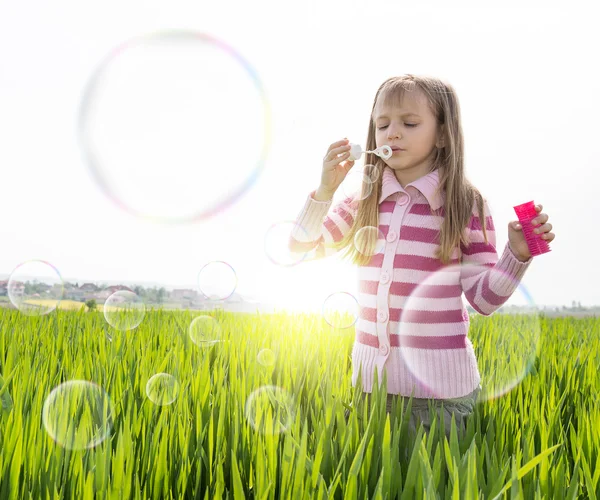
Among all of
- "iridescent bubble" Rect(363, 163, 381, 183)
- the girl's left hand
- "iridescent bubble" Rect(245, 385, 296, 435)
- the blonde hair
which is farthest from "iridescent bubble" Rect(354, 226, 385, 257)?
"iridescent bubble" Rect(245, 385, 296, 435)

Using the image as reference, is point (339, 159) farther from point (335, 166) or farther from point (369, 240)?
point (369, 240)

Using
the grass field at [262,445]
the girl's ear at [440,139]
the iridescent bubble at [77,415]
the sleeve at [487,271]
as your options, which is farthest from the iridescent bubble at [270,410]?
the girl's ear at [440,139]

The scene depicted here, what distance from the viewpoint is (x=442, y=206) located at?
2.04 metres

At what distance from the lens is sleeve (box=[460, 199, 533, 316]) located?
189 centimetres

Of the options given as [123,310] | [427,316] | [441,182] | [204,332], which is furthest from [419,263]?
[123,310]

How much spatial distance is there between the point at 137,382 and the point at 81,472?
939 millimetres

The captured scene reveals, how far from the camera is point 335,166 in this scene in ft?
6.57

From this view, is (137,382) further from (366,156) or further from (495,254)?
(495,254)

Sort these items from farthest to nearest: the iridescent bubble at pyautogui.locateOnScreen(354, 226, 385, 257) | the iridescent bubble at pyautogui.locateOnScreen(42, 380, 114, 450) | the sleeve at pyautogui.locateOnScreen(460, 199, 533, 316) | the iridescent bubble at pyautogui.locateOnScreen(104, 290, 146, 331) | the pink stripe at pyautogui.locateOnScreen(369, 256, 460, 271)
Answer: the iridescent bubble at pyautogui.locateOnScreen(104, 290, 146, 331)
the iridescent bubble at pyautogui.locateOnScreen(354, 226, 385, 257)
the pink stripe at pyautogui.locateOnScreen(369, 256, 460, 271)
the sleeve at pyautogui.locateOnScreen(460, 199, 533, 316)
the iridescent bubble at pyautogui.locateOnScreen(42, 380, 114, 450)

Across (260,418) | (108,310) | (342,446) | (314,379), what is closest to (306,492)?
(342,446)

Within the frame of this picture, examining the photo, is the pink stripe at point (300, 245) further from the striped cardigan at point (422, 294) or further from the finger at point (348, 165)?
the finger at point (348, 165)

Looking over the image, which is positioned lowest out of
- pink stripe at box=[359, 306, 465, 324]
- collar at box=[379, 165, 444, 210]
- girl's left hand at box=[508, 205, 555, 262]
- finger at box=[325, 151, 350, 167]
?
pink stripe at box=[359, 306, 465, 324]

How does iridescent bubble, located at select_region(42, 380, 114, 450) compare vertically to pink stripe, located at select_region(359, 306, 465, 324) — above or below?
below

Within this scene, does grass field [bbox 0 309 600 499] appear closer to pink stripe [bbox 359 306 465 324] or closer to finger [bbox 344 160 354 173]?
pink stripe [bbox 359 306 465 324]
